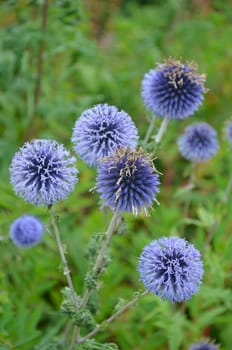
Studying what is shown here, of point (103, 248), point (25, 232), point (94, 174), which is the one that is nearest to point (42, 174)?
point (103, 248)

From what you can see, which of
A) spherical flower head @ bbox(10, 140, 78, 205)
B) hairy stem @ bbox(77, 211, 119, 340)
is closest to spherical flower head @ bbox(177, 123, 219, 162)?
hairy stem @ bbox(77, 211, 119, 340)

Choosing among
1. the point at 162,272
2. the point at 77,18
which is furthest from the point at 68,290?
the point at 77,18

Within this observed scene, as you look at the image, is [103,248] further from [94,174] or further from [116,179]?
[94,174]

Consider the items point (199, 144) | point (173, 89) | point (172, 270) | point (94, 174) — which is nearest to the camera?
point (172, 270)

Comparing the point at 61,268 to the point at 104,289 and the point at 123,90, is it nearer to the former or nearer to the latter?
the point at 104,289

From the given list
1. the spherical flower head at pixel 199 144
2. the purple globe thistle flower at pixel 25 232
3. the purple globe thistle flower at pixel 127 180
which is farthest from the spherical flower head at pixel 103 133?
the spherical flower head at pixel 199 144

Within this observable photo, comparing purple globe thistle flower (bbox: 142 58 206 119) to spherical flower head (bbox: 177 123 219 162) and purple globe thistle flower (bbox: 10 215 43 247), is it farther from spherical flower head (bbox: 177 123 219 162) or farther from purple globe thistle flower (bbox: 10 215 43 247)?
purple globe thistle flower (bbox: 10 215 43 247)
